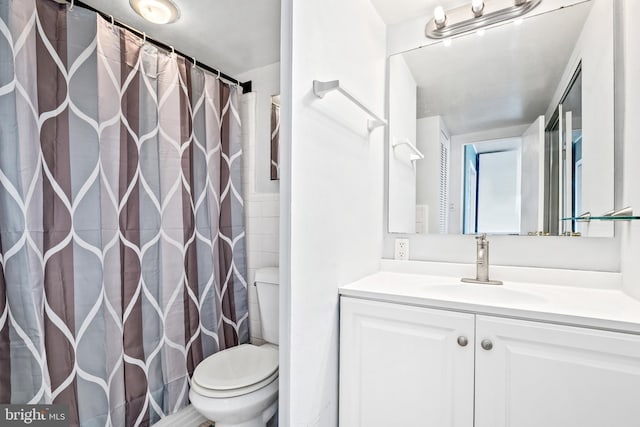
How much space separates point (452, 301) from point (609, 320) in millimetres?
392

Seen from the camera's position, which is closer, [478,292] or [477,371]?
[477,371]

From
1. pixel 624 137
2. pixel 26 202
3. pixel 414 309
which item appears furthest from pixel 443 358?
pixel 26 202

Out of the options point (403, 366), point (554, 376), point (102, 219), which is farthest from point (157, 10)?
point (554, 376)

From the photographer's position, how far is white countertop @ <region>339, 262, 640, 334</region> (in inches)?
34.8

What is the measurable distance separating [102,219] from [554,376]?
176 centimetres

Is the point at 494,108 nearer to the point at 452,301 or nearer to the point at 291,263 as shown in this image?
the point at 452,301

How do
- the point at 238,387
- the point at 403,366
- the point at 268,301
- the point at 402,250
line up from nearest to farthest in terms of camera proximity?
1. the point at 403,366
2. the point at 238,387
3. the point at 402,250
4. the point at 268,301

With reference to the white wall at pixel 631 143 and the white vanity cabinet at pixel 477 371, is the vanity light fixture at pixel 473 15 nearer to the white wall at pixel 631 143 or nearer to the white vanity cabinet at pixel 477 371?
the white wall at pixel 631 143

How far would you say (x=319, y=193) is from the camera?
1.13 m

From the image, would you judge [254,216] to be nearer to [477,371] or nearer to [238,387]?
[238,387]

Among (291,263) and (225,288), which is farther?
(225,288)

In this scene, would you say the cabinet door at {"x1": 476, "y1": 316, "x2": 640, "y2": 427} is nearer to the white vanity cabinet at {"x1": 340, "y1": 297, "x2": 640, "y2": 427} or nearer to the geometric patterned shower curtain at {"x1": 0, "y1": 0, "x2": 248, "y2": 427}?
the white vanity cabinet at {"x1": 340, "y1": 297, "x2": 640, "y2": 427}

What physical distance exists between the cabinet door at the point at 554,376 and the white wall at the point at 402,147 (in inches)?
30.3

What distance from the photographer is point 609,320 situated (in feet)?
2.75
